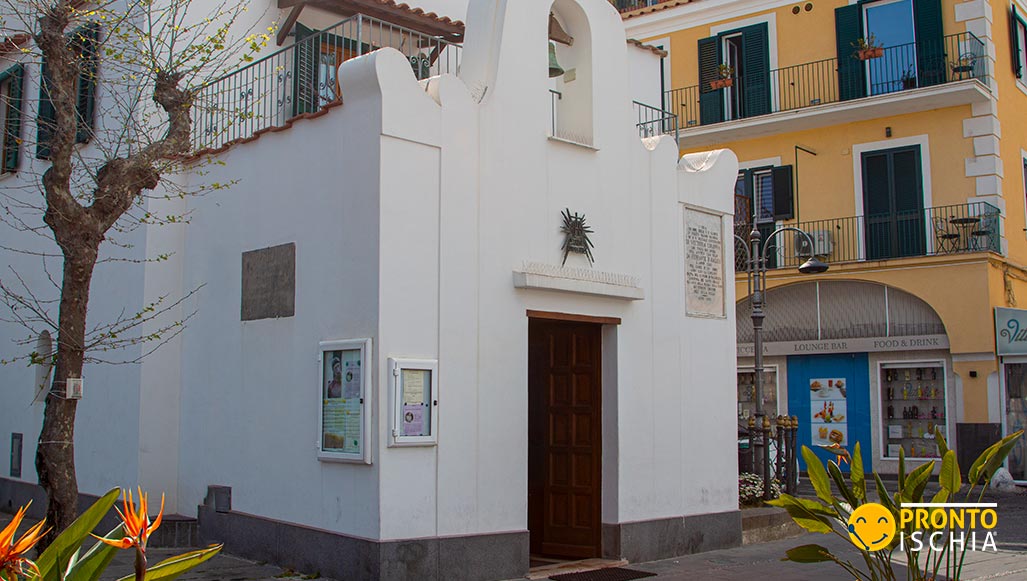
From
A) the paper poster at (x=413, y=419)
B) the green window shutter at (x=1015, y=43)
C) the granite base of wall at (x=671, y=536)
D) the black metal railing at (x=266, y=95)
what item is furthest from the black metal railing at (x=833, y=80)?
the paper poster at (x=413, y=419)

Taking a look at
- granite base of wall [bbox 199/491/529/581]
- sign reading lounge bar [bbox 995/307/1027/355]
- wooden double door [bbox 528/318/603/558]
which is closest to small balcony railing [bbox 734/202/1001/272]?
sign reading lounge bar [bbox 995/307/1027/355]

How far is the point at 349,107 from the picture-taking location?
30.6 feet

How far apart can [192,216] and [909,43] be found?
17155 millimetres

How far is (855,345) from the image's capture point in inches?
883

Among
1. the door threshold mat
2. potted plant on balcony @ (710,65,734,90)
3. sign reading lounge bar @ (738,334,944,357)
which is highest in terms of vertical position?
potted plant on balcony @ (710,65,734,90)

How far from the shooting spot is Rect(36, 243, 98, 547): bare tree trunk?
25.9 feet

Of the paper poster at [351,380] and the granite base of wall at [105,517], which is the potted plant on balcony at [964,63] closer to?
the paper poster at [351,380]

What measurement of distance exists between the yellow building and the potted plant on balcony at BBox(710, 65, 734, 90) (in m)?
0.07

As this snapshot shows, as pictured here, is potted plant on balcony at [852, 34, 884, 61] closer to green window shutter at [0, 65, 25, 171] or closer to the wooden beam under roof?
the wooden beam under roof

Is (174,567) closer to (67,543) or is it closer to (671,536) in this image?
(67,543)

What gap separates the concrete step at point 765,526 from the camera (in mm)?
12273

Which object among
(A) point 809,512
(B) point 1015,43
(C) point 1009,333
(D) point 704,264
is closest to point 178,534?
(D) point 704,264

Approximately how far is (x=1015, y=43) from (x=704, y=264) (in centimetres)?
1564

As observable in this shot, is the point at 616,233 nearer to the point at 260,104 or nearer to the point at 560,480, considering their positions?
the point at 560,480
